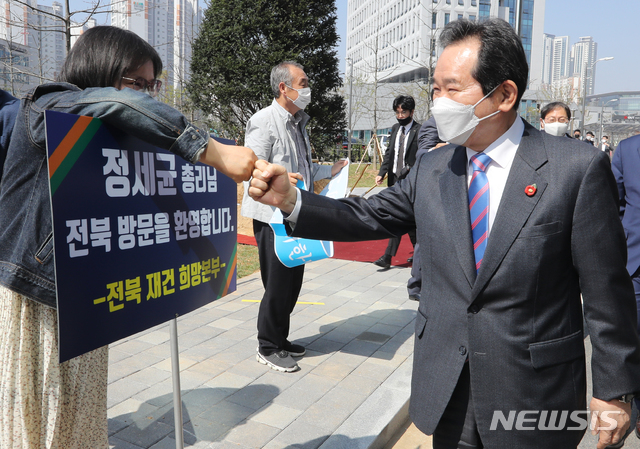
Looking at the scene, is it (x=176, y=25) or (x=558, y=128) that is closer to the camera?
(x=558, y=128)

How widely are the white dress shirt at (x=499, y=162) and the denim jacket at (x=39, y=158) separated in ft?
3.34

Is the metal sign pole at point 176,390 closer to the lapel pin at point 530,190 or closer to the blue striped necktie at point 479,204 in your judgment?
the blue striped necktie at point 479,204

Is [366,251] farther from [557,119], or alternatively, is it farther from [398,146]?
[557,119]

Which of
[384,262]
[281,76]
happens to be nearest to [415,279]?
[384,262]

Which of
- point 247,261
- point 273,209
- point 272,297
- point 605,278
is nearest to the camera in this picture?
point 605,278

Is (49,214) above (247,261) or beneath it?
above

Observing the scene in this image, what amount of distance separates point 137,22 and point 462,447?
39.3 metres

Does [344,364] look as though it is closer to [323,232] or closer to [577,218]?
[323,232]

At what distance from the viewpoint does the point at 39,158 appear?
1693mm

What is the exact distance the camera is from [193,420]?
9.98 feet

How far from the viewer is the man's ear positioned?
1770 millimetres

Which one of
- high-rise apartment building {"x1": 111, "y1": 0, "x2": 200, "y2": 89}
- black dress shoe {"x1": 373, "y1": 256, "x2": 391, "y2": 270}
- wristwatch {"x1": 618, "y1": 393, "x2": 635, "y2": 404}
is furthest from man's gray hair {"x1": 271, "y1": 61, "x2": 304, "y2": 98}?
black dress shoe {"x1": 373, "y1": 256, "x2": 391, "y2": 270}

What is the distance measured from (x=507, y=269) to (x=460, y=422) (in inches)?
23.4

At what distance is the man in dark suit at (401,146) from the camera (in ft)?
21.7
